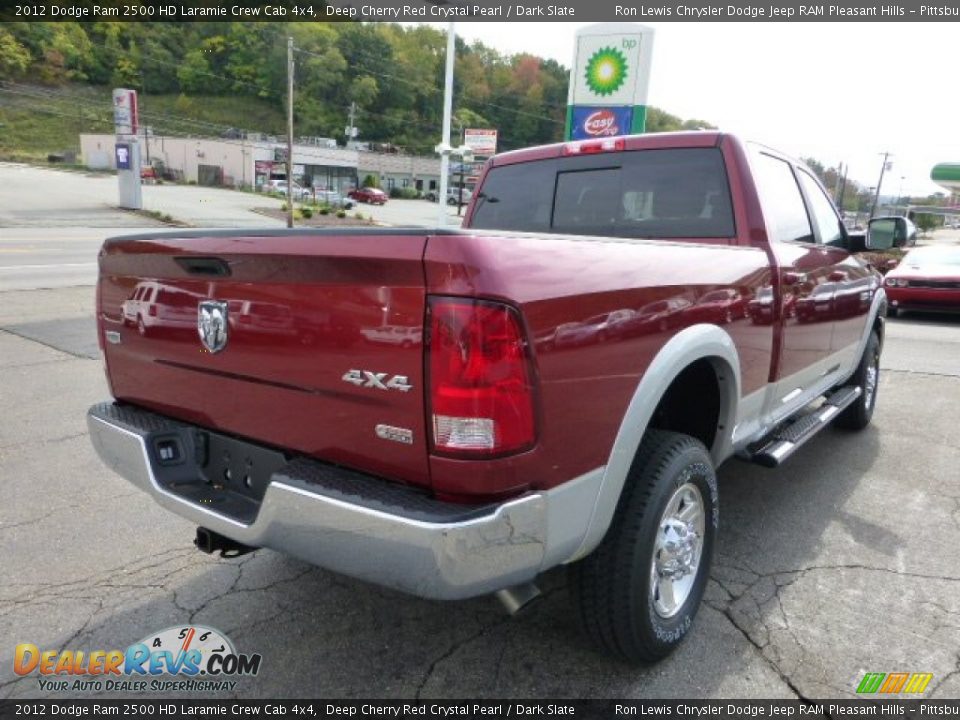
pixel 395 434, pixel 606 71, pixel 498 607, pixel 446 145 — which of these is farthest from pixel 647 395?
pixel 446 145

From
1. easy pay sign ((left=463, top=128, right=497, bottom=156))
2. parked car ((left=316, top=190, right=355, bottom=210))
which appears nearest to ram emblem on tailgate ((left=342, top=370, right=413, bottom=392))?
easy pay sign ((left=463, top=128, right=497, bottom=156))

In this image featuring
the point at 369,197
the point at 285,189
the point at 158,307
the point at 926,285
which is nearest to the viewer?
the point at 158,307

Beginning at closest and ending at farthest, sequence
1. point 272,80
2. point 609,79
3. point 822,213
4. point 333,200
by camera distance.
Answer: point 822,213
point 609,79
point 333,200
point 272,80

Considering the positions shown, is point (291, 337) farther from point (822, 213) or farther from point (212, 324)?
point (822, 213)

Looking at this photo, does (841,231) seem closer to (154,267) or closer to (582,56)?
(154,267)

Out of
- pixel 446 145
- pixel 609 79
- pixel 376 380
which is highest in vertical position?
pixel 609 79

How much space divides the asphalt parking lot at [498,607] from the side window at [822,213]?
1560 millimetres

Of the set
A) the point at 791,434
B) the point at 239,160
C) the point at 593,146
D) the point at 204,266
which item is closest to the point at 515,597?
the point at 204,266

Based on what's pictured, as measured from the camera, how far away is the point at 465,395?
1.63 metres

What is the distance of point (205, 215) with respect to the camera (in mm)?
38594

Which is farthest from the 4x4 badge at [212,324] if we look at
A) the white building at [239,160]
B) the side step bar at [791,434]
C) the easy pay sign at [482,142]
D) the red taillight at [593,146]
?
the white building at [239,160]

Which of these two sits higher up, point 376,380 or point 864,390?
point 376,380

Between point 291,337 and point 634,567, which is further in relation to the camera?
point 634,567

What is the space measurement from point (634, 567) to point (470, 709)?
72 centimetres
